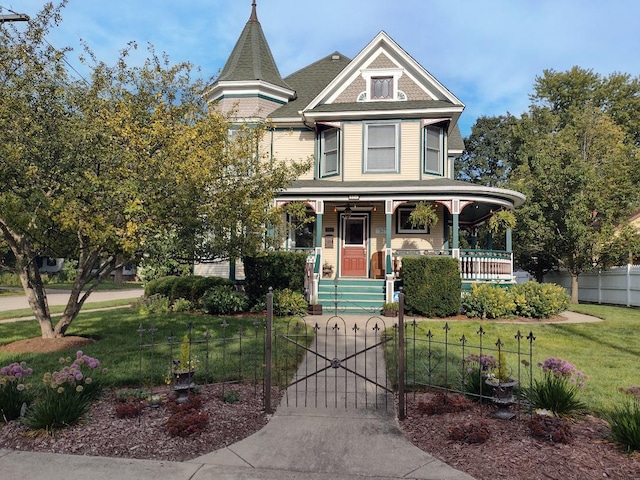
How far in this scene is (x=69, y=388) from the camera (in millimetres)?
4754

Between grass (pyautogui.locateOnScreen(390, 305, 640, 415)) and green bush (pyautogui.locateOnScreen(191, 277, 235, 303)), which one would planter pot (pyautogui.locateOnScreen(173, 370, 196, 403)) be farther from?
green bush (pyautogui.locateOnScreen(191, 277, 235, 303))

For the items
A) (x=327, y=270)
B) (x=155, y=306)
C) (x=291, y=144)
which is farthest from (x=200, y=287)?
(x=291, y=144)

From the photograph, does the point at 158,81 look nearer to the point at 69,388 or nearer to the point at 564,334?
the point at 69,388

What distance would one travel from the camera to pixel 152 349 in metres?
5.41

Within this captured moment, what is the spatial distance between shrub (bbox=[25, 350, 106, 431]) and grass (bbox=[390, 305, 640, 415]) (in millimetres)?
4654

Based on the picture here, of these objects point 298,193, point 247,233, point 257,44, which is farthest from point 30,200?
point 257,44

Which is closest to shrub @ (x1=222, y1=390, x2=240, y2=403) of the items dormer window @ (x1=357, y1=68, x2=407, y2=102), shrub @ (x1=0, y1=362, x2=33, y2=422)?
shrub @ (x1=0, y1=362, x2=33, y2=422)

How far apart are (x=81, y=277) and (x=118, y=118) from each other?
3.26 metres

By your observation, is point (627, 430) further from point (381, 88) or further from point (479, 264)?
point (381, 88)

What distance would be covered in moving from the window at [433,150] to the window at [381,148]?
1142 millimetres

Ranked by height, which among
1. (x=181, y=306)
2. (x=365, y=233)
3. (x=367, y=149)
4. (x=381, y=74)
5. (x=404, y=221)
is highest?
(x=381, y=74)

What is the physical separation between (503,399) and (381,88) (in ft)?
46.3

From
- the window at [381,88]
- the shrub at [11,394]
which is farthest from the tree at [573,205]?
the shrub at [11,394]

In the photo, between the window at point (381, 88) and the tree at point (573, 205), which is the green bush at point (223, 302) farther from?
the tree at point (573, 205)
